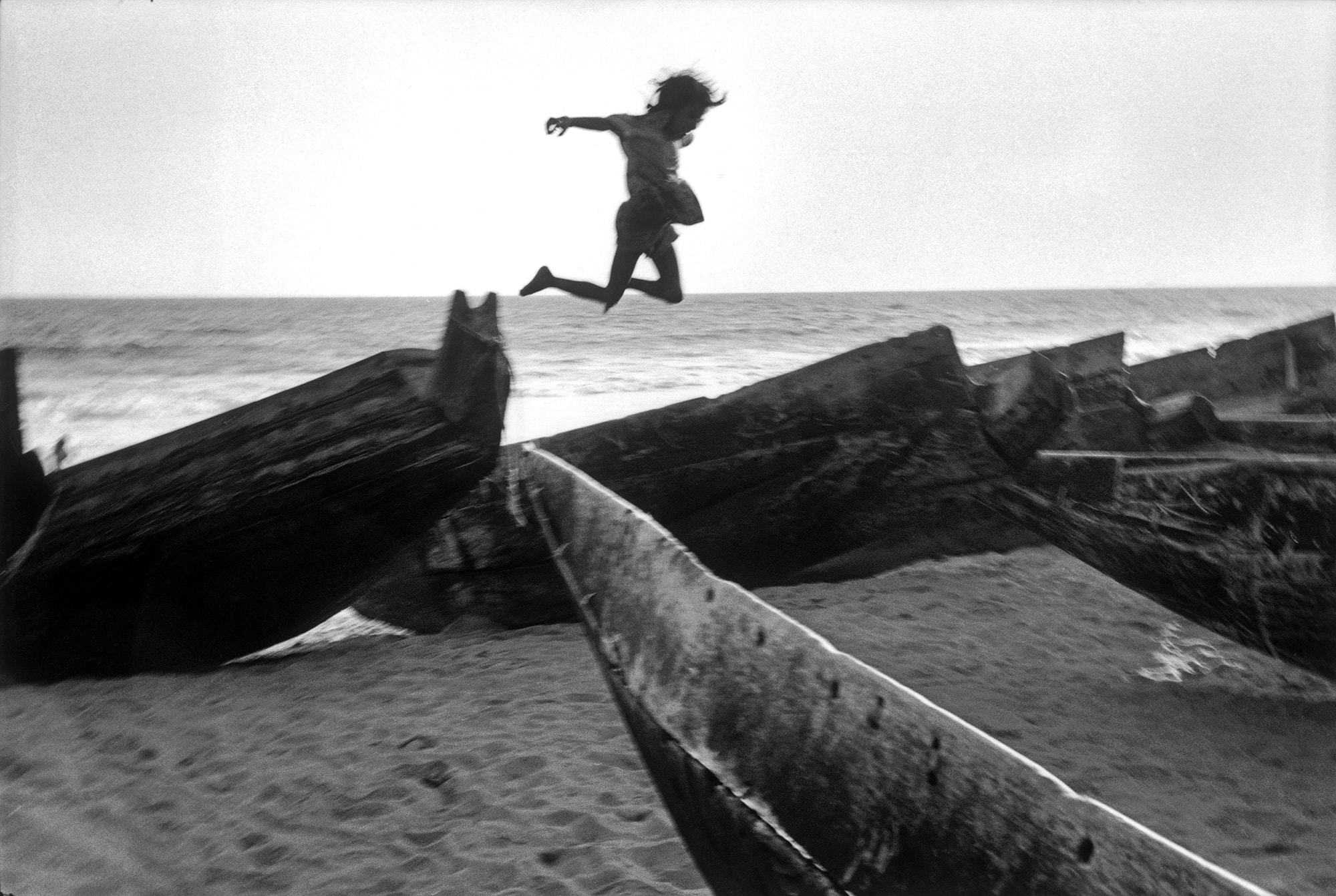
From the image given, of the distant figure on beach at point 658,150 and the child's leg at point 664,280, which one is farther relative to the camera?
the child's leg at point 664,280

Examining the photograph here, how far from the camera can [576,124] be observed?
3357 mm

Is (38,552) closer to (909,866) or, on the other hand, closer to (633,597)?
(633,597)

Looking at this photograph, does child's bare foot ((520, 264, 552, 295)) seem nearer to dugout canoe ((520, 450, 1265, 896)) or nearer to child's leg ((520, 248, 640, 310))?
child's leg ((520, 248, 640, 310))

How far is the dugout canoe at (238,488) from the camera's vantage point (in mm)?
2947

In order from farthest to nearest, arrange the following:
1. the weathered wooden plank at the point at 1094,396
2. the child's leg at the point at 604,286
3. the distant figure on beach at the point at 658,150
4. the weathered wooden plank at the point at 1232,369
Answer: the weathered wooden plank at the point at 1232,369, the child's leg at the point at 604,286, the weathered wooden plank at the point at 1094,396, the distant figure on beach at the point at 658,150

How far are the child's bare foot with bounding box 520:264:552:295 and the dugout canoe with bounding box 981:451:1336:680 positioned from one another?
2106 millimetres

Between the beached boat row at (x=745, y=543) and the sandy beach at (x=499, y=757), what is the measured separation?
272 millimetres

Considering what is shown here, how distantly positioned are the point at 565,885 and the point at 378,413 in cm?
159

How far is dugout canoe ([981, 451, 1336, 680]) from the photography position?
2.71m

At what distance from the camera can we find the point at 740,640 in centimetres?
165

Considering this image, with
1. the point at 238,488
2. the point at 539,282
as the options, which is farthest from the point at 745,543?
the point at 238,488

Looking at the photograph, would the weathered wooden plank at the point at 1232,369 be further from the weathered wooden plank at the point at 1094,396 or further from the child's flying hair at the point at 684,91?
the child's flying hair at the point at 684,91

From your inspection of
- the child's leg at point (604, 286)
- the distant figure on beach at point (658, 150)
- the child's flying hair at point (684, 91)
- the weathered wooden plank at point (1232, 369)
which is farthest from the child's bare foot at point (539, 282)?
the weathered wooden plank at point (1232, 369)

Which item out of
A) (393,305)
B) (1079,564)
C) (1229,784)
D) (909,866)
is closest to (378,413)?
(909,866)
